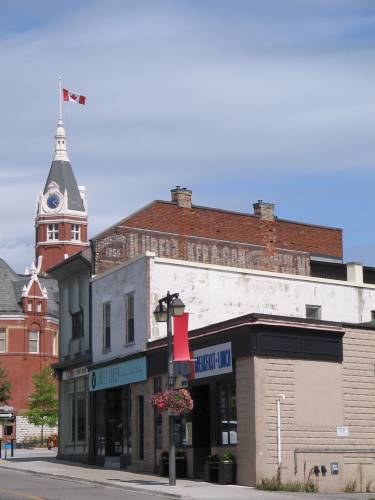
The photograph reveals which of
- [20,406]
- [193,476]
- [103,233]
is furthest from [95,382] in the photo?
[20,406]

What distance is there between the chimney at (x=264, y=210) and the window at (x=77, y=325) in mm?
10593

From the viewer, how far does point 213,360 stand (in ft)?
104

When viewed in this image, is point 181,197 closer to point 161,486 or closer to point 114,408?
point 114,408

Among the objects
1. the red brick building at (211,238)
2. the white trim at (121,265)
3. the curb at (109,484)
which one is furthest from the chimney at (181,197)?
the curb at (109,484)

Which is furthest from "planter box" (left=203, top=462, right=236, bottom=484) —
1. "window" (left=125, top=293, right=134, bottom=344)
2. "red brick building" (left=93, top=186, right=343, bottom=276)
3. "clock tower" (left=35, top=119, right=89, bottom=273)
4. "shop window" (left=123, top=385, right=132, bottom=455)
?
"clock tower" (left=35, top=119, right=89, bottom=273)

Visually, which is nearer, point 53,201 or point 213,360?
point 213,360

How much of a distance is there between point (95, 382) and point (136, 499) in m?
16.8

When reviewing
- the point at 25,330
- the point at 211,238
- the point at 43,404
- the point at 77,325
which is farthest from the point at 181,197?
the point at 25,330

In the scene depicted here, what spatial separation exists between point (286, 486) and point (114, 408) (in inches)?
516

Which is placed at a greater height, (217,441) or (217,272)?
(217,272)

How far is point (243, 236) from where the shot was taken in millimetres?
47438

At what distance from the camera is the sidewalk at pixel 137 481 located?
25.9 meters

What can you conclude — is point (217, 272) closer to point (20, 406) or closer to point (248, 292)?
point (248, 292)

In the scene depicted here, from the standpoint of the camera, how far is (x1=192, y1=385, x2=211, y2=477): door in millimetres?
32625
